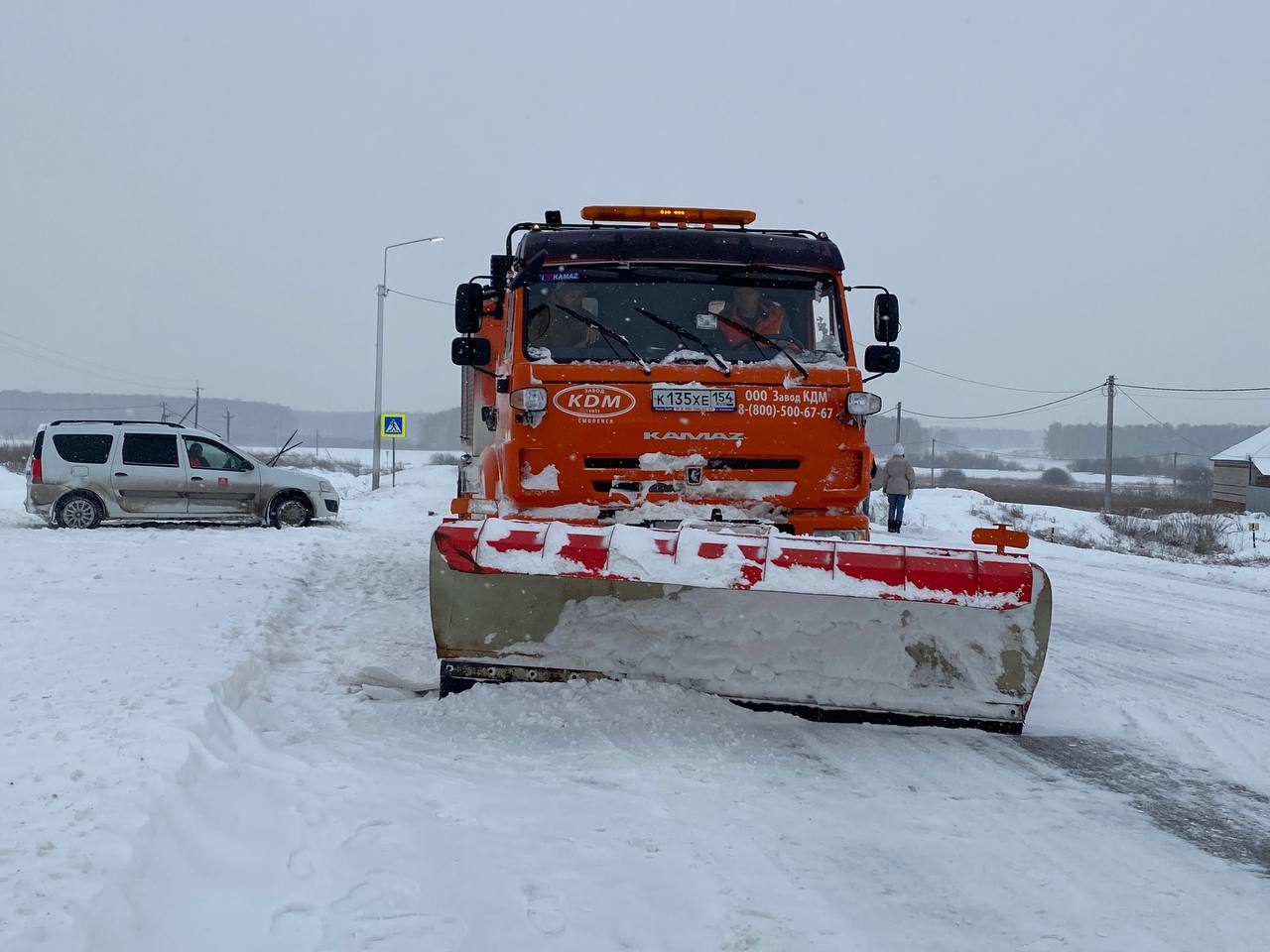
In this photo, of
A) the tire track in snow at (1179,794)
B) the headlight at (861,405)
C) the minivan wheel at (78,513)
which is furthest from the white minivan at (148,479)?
the tire track in snow at (1179,794)

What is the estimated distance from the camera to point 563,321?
5922 millimetres

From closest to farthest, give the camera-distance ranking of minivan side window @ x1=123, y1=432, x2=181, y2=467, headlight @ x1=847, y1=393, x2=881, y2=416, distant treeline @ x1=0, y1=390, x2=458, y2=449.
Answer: headlight @ x1=847, y1=393, x2=881, y2=416
minivan side window @ x1=123, y1=432, x2=181, y2=467
distant treeline @ x1=0, y1=390, x2=458, y2=449

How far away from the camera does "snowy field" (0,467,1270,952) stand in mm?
2596

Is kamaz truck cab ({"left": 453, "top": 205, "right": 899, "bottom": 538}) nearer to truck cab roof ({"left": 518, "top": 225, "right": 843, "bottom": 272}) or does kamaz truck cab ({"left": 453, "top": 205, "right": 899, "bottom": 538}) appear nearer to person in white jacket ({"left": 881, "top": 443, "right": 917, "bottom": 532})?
truck cab roof ({"left": 518, "top": 225, "right": 843, "bottom": 272})

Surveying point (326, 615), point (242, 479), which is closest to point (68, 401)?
point (242, 479)

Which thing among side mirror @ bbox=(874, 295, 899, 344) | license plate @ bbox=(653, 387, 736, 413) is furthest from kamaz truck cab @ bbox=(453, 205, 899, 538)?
side mirror @ bbox=(874, 295, 899, 344)

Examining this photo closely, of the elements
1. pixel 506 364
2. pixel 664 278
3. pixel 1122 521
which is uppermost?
pixel 664 278

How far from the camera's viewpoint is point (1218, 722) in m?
4.77

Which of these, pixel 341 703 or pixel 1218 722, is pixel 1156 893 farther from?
A: pixel 341 703

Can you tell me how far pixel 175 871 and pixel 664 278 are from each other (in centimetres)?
431

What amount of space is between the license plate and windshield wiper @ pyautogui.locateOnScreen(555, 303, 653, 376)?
0.18 m

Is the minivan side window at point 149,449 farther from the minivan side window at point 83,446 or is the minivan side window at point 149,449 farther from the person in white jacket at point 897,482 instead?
the person in white jacket at point 897,482

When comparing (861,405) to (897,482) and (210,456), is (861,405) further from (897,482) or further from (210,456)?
(210,456)

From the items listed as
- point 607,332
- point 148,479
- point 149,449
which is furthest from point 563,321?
point 149,449
